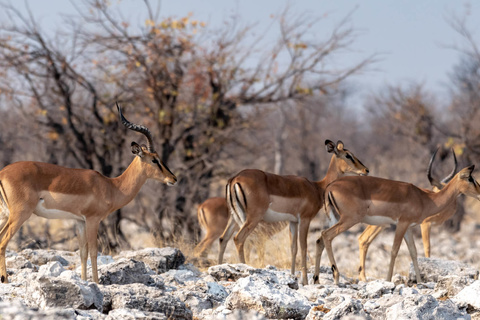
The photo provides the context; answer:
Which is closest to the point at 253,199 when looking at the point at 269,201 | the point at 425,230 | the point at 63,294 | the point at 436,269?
the point at 269,201

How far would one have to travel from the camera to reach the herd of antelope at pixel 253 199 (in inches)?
259

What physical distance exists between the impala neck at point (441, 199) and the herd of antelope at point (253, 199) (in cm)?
1

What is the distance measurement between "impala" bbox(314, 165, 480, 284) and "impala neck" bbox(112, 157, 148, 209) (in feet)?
7.28

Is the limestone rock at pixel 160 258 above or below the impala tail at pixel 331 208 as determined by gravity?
below

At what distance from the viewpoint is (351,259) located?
46.5 ft

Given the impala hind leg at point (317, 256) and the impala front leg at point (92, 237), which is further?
the impala hind leg at point (317, 256)

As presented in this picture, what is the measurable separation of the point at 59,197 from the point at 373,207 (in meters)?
3.68

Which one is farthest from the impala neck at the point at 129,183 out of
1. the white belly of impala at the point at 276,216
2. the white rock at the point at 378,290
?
the white rock at the point at 378,290

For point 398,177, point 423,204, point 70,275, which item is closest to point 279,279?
point 70,275

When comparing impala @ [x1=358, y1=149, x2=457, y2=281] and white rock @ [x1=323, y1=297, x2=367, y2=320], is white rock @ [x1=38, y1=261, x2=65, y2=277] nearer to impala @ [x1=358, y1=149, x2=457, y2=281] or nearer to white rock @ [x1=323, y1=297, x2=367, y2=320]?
white rock @ [x1=323, y1=297, x2=367, y2=320]

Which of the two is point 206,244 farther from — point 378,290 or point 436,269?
point 378,290

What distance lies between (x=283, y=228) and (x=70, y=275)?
599 centimetres

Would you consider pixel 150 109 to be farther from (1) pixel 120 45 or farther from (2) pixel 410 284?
(2) pixel 410 284

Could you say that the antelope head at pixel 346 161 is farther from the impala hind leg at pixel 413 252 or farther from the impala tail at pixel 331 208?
the impala tail at pixel 331 208
